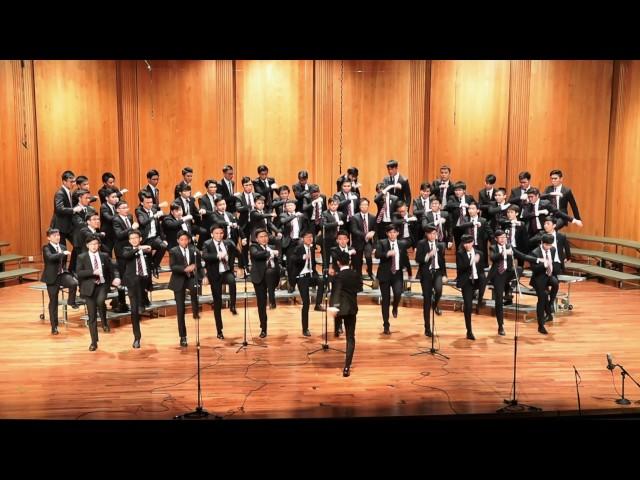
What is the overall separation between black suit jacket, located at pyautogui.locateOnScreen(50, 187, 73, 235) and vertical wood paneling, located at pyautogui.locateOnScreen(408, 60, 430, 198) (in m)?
6.66

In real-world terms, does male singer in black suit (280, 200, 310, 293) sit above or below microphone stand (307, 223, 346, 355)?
above

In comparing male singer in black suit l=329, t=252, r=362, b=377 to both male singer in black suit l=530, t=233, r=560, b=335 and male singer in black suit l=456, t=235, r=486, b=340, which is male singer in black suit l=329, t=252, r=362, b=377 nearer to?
male singer in black suit l=456, t=235, r=486, b=340

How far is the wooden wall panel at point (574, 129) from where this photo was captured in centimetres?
1384

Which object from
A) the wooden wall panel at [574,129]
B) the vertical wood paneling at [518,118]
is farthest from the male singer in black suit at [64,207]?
the wooden wall panel at [574,129]

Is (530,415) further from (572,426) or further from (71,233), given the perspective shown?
(71,233)

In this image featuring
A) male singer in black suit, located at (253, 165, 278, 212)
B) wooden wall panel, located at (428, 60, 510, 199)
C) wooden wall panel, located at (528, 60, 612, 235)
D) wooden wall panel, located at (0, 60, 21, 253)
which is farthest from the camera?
wooden wall panel, located at (428, 60, 510, 199)

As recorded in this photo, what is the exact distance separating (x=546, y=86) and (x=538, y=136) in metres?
0.97

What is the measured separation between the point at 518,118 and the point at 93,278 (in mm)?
8870

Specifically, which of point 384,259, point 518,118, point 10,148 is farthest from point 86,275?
point 518,118

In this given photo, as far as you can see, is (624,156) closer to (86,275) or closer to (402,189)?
(402,189)

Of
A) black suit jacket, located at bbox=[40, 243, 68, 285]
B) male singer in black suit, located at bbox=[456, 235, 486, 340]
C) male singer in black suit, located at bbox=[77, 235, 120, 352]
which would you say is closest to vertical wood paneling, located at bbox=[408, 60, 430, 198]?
male singer in black suit, located at bbox=[456, 235, 486, 340]

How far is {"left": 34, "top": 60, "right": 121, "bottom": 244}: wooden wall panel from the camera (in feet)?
44.6

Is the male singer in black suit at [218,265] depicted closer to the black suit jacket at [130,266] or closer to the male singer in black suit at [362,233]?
the black suit jacket at [130,266]

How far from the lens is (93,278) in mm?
8914
